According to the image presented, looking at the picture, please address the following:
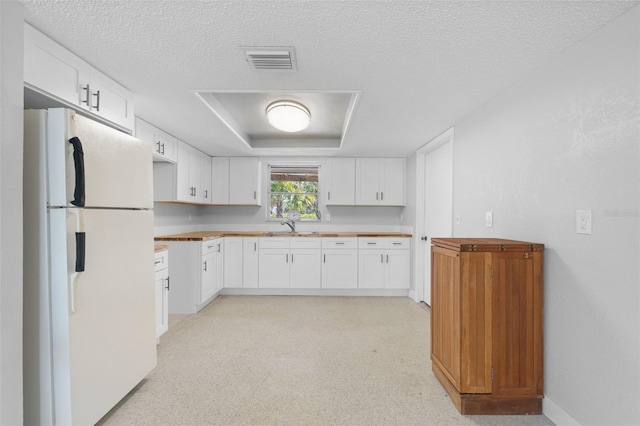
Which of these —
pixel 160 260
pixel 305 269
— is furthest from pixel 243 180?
pixel 160 260

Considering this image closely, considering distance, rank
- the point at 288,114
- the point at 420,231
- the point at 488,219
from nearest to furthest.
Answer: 1. the point at 488,219
2. the point at 288,114
3. the point at 420,231

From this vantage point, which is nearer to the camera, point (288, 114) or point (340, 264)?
point (288, 114)

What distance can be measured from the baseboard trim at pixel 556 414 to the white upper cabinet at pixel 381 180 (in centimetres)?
315

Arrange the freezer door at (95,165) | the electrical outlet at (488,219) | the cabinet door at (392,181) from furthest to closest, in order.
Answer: the cabinet door at (392,181), the electrical outlet at (488,219), the freezer door at (95,165)

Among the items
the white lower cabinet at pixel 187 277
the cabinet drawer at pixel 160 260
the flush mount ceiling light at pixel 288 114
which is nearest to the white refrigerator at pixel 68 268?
the cabinet drawer at pixel 160 260

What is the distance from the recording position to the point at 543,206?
5.98ft

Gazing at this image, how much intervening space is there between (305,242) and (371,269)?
3.44 ft

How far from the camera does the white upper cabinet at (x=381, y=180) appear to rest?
15.3ft

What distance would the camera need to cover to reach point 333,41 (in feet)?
5.29

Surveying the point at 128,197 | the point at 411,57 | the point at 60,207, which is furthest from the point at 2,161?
the point at 411,57

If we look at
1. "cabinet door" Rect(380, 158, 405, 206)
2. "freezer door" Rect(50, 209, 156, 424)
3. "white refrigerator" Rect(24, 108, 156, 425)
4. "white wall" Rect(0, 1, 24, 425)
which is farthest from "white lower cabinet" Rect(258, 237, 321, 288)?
"white wall" Rect(0, 1, 24, 425)

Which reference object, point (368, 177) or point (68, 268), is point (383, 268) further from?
point (68, 268)

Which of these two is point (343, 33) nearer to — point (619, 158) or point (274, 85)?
point (274, 85)

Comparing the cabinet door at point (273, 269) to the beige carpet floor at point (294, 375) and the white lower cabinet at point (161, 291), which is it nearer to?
the beige carpet floor at point (294, 375)
